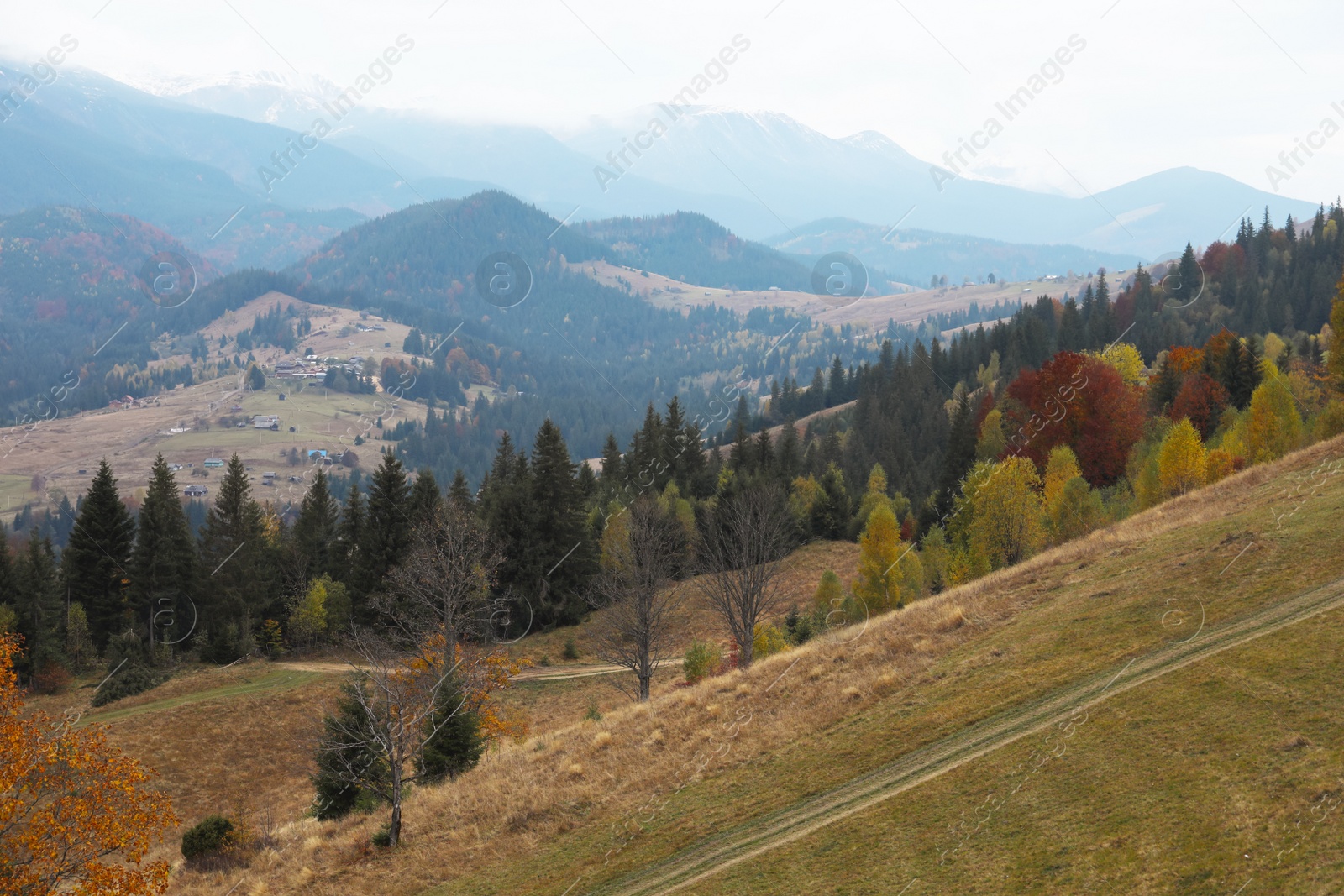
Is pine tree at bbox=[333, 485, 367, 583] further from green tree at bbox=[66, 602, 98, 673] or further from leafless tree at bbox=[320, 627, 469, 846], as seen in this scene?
leafless tree at bbox=[320, 627, 469, 846]

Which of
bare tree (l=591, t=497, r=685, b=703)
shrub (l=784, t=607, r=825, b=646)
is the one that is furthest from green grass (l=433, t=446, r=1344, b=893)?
shrub (l=784, t=607, r=825, b=646)

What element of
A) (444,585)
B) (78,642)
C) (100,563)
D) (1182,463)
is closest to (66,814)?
(444,585)

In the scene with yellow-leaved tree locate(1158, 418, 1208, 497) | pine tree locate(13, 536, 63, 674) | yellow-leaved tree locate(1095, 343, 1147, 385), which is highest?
yellow-leaved tree locate(1095, 343, 1147, 385)

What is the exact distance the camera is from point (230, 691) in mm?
56906

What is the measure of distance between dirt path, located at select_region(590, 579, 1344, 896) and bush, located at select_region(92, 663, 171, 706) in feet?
166

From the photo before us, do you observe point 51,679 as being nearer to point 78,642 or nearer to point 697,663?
point 78,642

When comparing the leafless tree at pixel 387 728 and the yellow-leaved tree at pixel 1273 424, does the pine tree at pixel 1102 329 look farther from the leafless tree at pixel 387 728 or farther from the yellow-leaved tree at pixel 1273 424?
the leafless tree at pixel 387 728

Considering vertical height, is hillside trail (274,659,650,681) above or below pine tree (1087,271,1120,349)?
below

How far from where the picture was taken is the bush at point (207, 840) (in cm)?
2895

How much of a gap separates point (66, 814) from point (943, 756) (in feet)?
65.6

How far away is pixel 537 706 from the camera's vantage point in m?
55.0

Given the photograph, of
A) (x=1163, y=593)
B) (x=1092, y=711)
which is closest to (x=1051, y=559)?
(x=1163, y=593)

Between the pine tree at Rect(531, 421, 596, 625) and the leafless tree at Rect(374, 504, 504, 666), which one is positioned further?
the pine tree at Rect(531, 421, 596, 625)

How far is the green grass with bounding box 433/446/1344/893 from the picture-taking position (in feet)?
47.4
